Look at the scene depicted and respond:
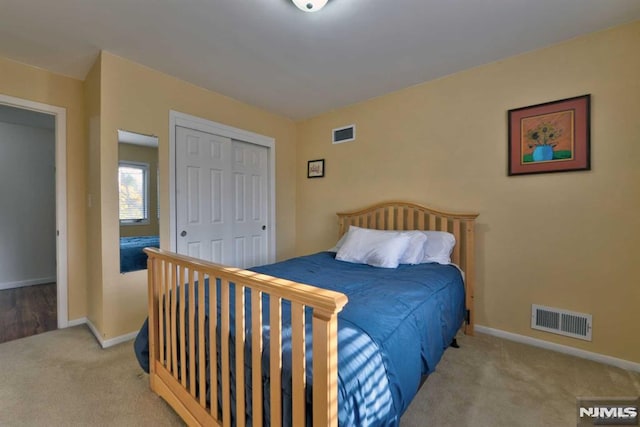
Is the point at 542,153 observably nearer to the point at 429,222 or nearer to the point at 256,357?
the point at 429,222

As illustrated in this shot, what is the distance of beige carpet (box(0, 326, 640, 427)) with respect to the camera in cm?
146

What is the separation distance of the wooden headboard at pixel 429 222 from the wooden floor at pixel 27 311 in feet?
10.3

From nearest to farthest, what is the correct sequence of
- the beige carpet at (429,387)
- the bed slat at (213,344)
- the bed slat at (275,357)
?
the bed slat at (275,357)
the bed slat at (213,344)
the beige carpet at (429,387)

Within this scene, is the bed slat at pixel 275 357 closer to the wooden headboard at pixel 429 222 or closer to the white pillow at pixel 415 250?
the white pillow at pixel 415 250

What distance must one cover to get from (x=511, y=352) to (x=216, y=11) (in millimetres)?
3202

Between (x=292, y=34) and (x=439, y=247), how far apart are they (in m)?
2.05

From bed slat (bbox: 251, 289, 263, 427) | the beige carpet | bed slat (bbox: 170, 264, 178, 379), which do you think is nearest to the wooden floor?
the beige carpet

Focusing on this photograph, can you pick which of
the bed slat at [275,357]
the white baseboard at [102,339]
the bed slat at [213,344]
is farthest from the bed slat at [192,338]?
the white baseboard at [102,339]

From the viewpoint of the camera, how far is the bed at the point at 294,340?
0.85m

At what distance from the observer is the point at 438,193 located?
106 inches

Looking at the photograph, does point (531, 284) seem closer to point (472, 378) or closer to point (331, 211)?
point (472, 378)

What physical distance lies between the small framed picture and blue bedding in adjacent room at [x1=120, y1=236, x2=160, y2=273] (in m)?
2.05

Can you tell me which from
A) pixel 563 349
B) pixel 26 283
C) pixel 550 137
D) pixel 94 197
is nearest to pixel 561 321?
pixel 563 349

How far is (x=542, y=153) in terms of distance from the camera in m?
2.16
